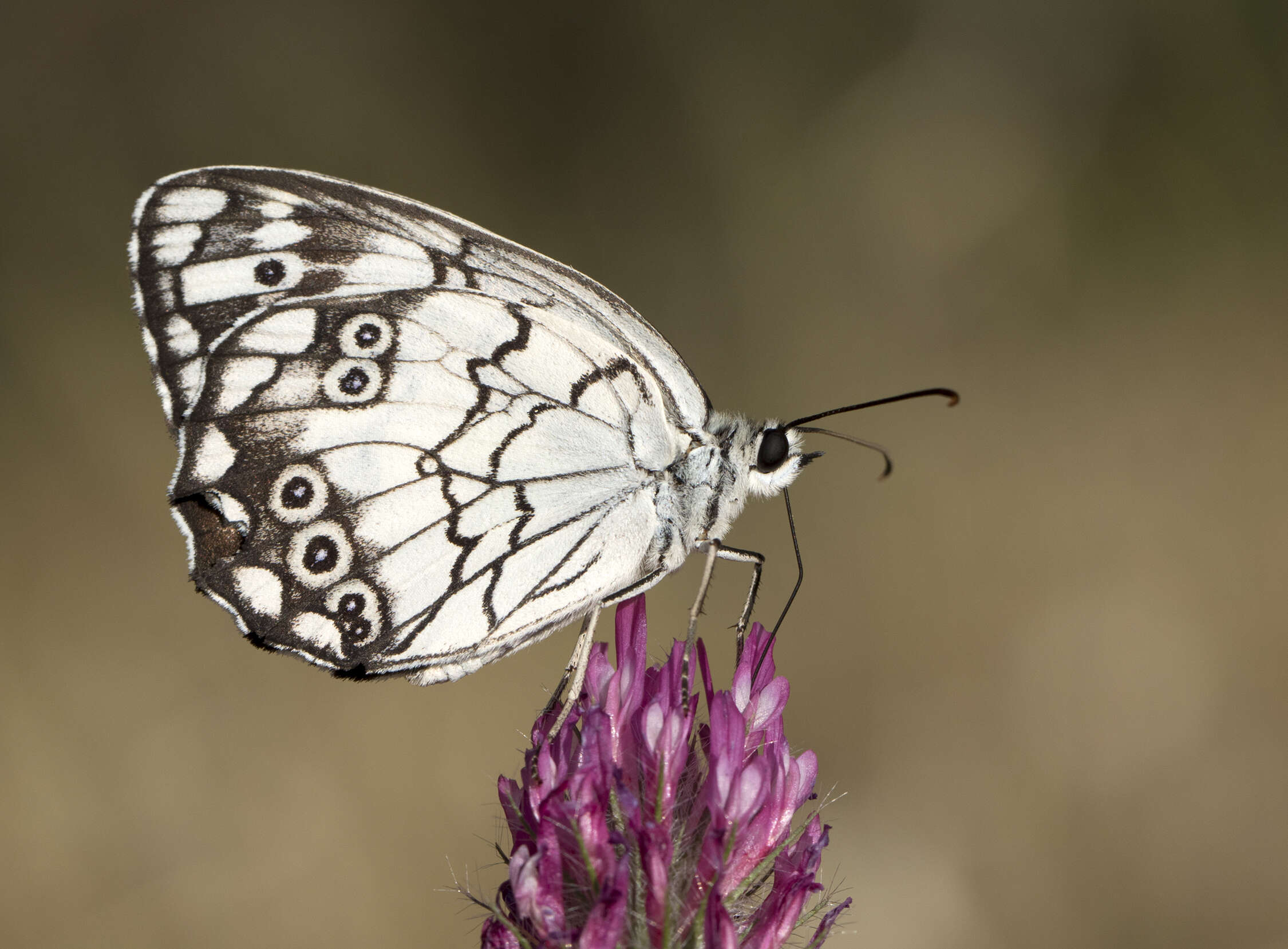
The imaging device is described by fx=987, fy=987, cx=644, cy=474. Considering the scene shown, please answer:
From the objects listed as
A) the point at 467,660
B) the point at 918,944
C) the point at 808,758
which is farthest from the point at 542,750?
the point at 918,944

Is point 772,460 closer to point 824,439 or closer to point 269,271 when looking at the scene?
point 269,271

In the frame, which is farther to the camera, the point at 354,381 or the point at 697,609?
the point at 354,381

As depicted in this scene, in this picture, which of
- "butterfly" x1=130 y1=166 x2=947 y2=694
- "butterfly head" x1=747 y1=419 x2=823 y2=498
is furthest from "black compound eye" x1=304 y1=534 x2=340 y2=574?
"butterfly head" x1=747 y1=419 x2=823 y2=498

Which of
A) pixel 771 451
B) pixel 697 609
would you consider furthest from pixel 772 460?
pixel 697 609

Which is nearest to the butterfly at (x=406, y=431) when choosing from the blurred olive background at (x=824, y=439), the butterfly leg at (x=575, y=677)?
the butterfly leg at (x=575, y=677)

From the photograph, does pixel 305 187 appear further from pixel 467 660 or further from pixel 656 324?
pixel 656 324
